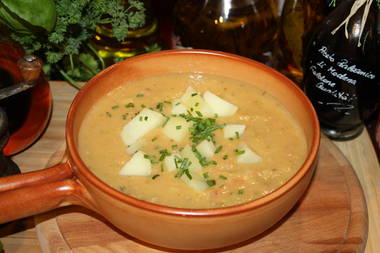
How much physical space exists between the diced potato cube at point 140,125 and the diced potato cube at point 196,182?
0.23m

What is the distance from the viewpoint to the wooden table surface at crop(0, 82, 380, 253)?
1.53 m

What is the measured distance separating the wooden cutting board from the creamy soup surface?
162 mm

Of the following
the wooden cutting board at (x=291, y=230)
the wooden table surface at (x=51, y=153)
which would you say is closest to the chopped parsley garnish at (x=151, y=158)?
the wooden cutting board at (x=291, y=230)

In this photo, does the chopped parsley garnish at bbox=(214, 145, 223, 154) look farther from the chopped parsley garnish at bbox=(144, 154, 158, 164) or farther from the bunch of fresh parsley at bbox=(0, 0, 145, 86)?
Result: the bunch of fresh parsley at bbox=(0, 0, 145, 86)

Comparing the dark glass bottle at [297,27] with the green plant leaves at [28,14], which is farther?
the dark glass bottle at [297,27]

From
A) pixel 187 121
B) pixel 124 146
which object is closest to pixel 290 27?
pixel 187 121

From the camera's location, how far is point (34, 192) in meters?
1.24

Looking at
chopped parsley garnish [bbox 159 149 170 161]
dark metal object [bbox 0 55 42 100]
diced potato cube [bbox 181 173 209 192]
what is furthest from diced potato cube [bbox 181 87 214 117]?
dark metal object [bbox 0 55 42 100]

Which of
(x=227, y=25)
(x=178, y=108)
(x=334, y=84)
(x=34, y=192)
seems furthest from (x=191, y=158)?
(x=227, y=25)

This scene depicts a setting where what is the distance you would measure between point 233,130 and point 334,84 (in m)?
0.50

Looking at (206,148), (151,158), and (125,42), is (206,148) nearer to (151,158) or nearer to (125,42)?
(151,158)

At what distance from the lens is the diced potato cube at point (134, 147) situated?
1481 mm

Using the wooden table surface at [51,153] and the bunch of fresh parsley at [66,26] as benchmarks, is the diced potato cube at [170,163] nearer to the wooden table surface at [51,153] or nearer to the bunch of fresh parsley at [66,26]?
the wooden table surface at [51,153]

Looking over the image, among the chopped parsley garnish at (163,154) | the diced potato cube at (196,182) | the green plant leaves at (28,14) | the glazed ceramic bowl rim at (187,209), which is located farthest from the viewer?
the green plant leaves at (28,14)
